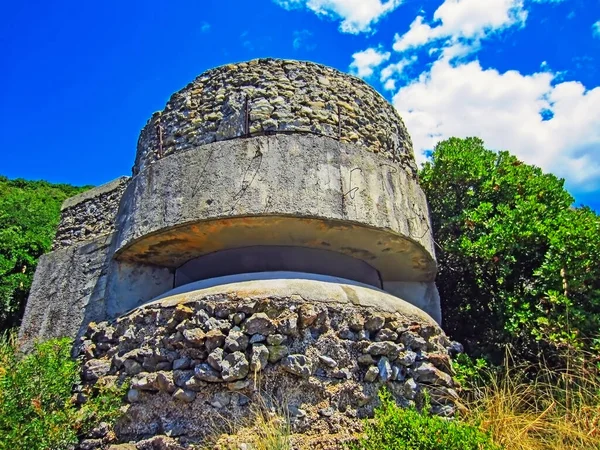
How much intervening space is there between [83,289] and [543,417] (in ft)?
19.2

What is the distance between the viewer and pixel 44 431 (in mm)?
4926

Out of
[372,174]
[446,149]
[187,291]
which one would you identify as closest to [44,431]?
[187,291]

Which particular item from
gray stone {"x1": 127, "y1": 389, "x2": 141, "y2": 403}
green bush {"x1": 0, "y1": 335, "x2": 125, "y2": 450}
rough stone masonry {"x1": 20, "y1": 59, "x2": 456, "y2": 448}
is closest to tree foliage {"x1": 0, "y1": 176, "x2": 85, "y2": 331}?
rough stone masonry {"x1": 20, "y1": 59, "x2": 456, "y2": 448}

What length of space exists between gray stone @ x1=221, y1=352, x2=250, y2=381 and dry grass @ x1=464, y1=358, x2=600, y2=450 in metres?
2.26

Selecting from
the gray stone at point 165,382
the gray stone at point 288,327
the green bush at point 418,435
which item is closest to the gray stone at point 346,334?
the gray stone at point 288,327

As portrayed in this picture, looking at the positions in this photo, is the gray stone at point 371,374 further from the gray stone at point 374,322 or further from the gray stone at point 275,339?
the gray stone at point 275,339

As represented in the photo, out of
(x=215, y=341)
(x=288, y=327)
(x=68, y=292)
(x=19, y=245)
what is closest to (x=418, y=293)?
(x=288, y=327)

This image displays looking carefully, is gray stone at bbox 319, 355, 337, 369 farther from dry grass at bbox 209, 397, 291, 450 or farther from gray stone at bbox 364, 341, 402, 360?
dry grass at bbox 209, 397, 291, 450

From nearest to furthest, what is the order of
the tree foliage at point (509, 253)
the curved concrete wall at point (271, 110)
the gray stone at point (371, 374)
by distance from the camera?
the gray stone at point (371, 374)
the curved concrete wall at point (271, 110)
the tree foliage at point (509, 253)

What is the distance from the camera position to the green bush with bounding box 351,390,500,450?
407 cm

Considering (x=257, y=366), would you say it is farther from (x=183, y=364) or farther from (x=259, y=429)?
(x=183, y=364)

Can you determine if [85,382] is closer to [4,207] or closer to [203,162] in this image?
[203,162]

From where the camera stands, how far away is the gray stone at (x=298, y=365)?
17.1 feet

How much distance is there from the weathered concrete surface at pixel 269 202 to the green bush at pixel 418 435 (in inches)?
91.5
